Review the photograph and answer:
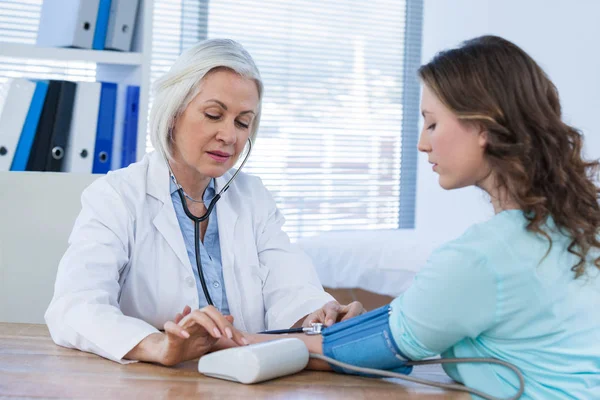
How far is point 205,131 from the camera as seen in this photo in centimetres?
171

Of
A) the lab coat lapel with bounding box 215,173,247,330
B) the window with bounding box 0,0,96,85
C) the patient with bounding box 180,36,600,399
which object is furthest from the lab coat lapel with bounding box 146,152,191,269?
the window with bounding box 0,0,96,85

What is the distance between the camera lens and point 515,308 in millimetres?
1060

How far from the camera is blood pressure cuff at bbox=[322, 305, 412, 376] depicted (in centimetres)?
115

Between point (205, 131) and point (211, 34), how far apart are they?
2754 mm

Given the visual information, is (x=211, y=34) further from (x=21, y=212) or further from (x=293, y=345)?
(x=293, y=345)

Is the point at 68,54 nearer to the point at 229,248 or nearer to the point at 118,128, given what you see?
the point at 118,128

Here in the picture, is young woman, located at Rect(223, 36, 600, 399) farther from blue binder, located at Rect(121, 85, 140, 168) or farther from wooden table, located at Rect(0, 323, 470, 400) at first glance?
blue binder, located at Rect(121, 85, 140, 168)

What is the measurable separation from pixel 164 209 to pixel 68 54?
2.67 feet

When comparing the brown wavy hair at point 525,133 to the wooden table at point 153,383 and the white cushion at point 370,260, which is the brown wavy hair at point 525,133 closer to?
the wooden table at point 153,383

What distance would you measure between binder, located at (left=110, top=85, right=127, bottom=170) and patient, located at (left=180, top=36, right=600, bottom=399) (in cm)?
121

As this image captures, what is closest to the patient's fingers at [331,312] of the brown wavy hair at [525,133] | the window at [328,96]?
the brown wavy hair at [525,133]

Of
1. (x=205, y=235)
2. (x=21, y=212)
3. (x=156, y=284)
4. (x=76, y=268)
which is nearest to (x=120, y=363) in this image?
(x=76, y=268)

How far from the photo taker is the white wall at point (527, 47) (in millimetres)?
3613

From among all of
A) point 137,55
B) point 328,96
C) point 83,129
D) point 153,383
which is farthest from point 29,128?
point 328,96
